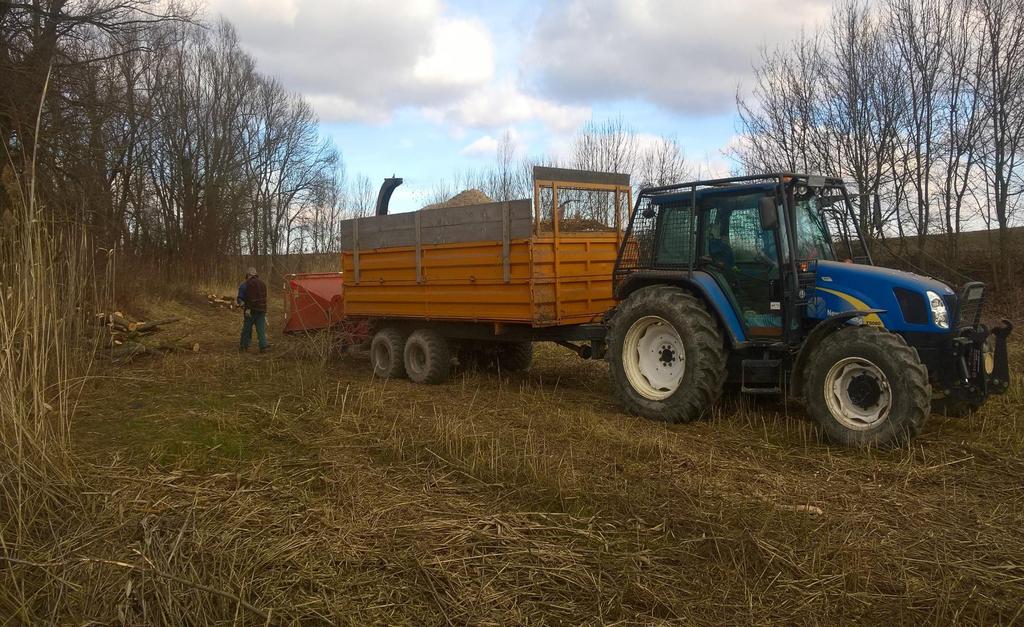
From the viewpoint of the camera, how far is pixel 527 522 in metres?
3.91

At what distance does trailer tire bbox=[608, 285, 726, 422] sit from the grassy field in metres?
0.27

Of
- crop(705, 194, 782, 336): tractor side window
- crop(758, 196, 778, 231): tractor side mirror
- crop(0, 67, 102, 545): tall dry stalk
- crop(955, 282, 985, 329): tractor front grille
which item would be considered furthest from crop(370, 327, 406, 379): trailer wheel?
crop(955, 282, 985, 329): tractor front grille

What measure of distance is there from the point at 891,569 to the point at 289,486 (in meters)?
3.26

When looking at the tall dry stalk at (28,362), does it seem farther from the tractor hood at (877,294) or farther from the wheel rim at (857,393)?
the tractor hood at (877,294)

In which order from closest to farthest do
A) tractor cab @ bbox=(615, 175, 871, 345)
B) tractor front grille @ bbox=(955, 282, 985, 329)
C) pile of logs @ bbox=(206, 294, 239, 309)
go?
tractor front grille @ bbox=(955, 282, 985, 329)
tractor cab @ bbox=(615, 175, 871, 345)
pile of logs @ bbox=(206, 294, 239, 309)

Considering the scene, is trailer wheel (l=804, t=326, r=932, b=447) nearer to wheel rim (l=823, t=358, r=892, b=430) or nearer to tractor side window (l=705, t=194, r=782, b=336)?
wheel rim (l=823, t=358, r=892, b=430)

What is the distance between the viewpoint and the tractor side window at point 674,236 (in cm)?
672

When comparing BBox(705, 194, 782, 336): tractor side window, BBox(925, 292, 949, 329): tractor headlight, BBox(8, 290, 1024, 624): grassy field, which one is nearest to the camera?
BBox(8, 290, 1024, 624): grassy field

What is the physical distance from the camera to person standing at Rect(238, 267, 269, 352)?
12188mm

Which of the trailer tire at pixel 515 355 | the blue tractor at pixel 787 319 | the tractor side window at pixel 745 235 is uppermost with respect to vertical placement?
the tractor side window at pixel 745 235

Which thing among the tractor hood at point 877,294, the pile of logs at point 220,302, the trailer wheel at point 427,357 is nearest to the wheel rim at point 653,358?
the tractor hood at point 877,294

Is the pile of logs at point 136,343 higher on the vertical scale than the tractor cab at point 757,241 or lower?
lower

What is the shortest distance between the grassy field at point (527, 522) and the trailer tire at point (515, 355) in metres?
2.89

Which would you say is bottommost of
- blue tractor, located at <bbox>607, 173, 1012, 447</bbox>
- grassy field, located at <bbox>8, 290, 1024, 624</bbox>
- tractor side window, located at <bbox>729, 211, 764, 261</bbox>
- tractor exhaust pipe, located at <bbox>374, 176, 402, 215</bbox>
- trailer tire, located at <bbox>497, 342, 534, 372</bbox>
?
grassy field, located at <bbox>8, 290, 1024, 624</bbox>
